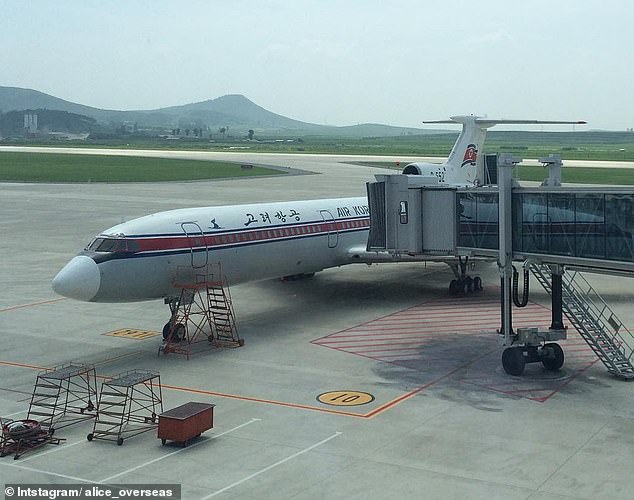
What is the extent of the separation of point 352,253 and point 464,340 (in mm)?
9201

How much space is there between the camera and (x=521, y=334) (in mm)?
25391

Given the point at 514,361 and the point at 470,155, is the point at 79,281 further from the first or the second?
the point at 470,155

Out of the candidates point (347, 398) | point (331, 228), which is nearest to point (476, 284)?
point (331, 228)

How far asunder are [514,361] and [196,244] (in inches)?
459

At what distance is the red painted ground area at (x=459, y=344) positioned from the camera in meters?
25.0

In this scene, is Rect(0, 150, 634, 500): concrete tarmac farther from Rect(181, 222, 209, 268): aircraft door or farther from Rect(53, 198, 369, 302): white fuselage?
Rect(181, 222, 209, 268): aircraft door

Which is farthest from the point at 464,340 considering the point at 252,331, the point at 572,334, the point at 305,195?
the point at 305,195

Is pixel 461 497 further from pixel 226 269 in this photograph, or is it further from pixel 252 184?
pixel 252 184

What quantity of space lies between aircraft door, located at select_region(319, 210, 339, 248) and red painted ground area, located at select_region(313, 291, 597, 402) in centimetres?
443

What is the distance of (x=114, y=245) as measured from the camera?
2816cm

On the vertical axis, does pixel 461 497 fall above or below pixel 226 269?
below

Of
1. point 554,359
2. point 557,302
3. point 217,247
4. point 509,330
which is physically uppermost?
point 217,247

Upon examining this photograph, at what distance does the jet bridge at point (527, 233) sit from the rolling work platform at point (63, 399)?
35.6 ft

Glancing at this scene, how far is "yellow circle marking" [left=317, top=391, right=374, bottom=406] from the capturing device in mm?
22875
